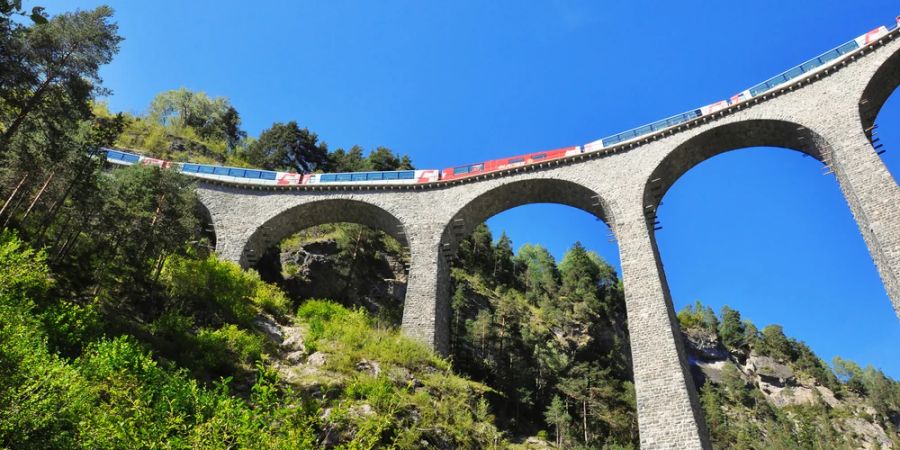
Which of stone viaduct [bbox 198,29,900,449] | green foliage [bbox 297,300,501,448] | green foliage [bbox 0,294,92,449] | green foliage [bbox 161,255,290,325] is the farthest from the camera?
green foliage [bbox 161,255,290,325]

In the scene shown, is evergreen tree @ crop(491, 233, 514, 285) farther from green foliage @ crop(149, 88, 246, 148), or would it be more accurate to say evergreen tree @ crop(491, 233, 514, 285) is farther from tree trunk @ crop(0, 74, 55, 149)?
tree trunk @ crop(0, 74, 55, 149)

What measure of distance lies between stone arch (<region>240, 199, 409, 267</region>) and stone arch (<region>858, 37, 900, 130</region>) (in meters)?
20.2

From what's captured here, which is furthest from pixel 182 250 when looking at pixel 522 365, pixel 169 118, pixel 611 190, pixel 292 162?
pixel 169 118

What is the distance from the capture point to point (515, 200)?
92.7 feet

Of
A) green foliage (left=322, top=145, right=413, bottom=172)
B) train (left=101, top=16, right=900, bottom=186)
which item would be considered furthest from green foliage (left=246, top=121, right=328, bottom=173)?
train (left=101, top=16, right=900, bottom=186)

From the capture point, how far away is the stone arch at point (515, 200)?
26453mm

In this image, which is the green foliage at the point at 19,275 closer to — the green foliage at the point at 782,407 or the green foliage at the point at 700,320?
the green foliage at the point at 782,407

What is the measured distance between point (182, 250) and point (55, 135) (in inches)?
221

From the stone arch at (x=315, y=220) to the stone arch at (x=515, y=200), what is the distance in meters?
2.75

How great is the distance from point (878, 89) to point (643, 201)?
10.1m

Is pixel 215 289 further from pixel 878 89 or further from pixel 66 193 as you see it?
pixel 878 89

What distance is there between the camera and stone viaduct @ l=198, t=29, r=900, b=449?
19266 millimetres

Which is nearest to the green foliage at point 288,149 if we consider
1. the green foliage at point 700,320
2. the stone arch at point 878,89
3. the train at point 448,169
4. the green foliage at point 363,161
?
the green foliage at point 363,161

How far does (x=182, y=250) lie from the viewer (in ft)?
69.4
